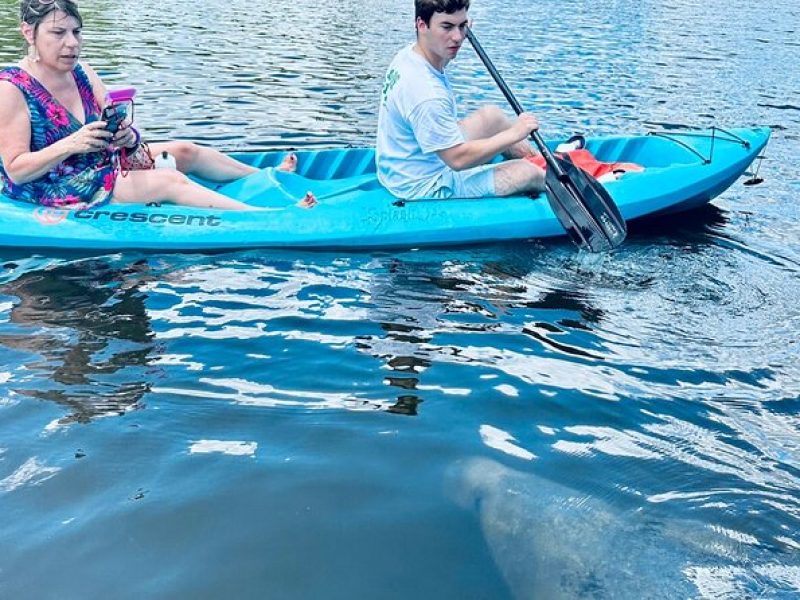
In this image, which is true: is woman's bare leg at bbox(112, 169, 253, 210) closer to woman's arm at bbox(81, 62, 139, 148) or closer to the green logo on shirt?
woman's arm at bbox(81, 62, 139, 148)

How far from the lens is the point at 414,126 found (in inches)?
235

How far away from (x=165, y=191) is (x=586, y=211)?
2873 millimetres

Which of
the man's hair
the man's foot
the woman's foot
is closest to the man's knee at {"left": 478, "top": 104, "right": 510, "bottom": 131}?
the man's hair

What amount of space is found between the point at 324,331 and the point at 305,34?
1430 cm

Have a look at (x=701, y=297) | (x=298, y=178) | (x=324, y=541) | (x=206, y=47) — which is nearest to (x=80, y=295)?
(x=298, y=178)

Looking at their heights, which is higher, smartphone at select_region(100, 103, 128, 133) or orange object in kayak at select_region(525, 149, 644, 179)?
smartphone at select_region(100, 103, 128, 133)

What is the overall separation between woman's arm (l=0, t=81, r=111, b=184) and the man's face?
2.00 meters

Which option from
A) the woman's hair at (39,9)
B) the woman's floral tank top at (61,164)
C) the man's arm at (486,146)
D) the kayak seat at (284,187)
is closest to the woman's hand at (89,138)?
the woman's floral tank top at (61,164)

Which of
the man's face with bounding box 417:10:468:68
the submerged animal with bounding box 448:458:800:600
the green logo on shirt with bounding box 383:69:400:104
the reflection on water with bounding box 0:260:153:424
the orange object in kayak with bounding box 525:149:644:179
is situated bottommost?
the reflection on water with bounding box 0:260:153:424

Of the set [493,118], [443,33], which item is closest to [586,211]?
[493,118]

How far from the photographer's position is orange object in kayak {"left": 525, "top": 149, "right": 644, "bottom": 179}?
692 cm

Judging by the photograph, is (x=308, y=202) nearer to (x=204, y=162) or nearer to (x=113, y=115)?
(x=204, y=162)

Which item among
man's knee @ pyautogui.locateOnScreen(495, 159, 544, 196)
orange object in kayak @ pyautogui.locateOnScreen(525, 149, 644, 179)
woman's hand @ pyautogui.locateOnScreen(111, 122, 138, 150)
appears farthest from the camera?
orange object in kayak @ pyautogui.locateOnScreen(525, 149, 644, 179)

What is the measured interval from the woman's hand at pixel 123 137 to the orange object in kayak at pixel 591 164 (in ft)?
9.49
